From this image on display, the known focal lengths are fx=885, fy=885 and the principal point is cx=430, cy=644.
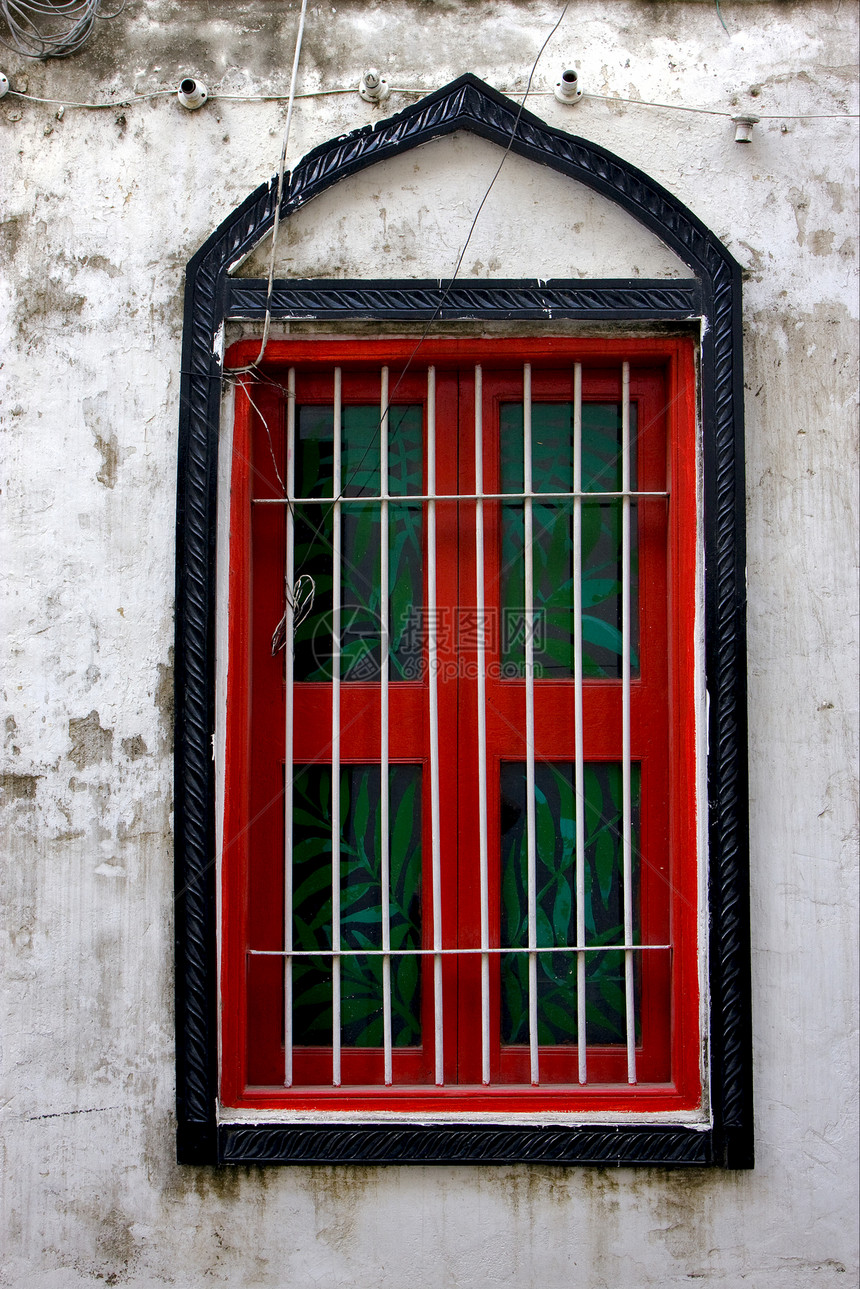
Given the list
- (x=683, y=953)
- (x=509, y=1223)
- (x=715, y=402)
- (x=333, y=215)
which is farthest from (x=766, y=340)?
(x=509, y=1223)

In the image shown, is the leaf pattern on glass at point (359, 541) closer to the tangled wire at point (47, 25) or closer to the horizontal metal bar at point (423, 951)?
the horizontal metal bar at point (423, 951)

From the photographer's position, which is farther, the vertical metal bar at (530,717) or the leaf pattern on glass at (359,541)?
the leaf pattern on glass at (359,541)

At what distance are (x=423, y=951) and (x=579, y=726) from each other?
737 millimetres

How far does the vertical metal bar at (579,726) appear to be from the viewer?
240 cm

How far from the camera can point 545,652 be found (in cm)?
251

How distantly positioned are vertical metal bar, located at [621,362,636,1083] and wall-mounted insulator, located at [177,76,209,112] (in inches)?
54.0

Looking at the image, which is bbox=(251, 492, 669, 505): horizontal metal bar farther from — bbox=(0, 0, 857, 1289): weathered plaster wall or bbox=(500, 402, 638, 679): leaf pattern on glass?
bbox=(0, 0, 857, 1289): weathered plaster wall

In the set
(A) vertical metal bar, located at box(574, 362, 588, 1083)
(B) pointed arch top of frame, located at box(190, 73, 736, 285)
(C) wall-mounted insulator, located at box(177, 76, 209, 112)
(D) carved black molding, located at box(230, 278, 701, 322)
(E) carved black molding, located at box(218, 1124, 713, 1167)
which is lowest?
(E) carved black molding, located at box(218, 1124, 713, 1167)

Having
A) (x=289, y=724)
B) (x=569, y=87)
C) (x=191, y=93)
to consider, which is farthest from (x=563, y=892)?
(x=191, y=93)

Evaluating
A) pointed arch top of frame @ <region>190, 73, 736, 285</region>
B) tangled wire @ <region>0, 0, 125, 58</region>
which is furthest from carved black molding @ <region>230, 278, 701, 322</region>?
tangled wire @ <region>0, 0, 125, 58</region>

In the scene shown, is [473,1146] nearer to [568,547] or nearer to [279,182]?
[568,547]

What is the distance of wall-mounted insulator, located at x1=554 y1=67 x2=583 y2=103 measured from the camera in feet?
7.85

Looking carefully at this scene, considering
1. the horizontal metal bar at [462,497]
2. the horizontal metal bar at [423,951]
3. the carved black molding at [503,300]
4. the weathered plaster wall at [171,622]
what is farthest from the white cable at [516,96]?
the horizontal metal bar at [423,951]

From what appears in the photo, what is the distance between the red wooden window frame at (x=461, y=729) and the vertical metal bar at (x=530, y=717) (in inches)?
1.7
